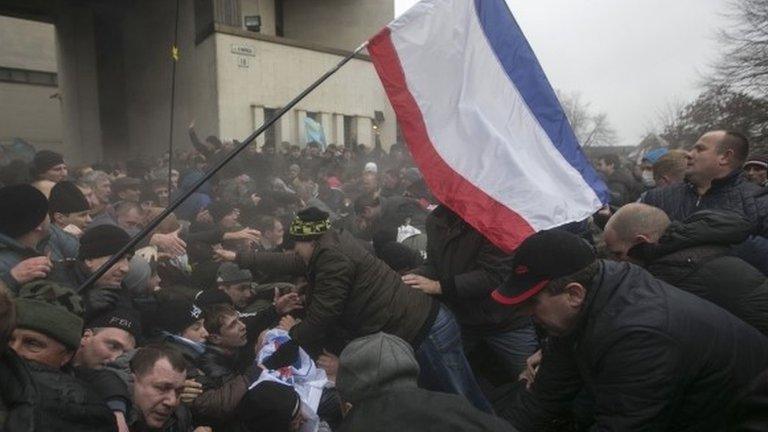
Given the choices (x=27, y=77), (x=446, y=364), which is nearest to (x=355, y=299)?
(x=446, y=364)

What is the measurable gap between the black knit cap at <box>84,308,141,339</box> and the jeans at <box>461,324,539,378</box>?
6.31ft

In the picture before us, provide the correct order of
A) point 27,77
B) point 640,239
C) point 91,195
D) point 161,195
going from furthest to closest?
point 27,77
point 161,195
point 91,195
point 640,239

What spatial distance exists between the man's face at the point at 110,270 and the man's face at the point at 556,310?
2404 millimetres

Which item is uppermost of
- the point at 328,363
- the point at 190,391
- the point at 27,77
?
the point at 27,77

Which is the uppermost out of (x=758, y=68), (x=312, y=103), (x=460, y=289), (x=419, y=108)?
(x=758, y=68)

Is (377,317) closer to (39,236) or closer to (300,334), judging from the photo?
(300,334)

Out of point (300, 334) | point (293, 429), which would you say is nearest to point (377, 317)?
point (300, 334)

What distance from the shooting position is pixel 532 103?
3760 millimetres

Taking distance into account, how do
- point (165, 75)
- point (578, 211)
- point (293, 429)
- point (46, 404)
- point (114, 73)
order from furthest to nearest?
point (114, 73)
point (165, 75)
point (578, 211)
point (293, 429)
point (46, 404)

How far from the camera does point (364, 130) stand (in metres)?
19.2

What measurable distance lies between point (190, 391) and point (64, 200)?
2338 mm

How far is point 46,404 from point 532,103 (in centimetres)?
315

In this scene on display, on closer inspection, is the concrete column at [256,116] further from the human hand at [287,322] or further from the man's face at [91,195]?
the human hand at [287,322]

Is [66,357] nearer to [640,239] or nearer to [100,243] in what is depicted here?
[100,243]
